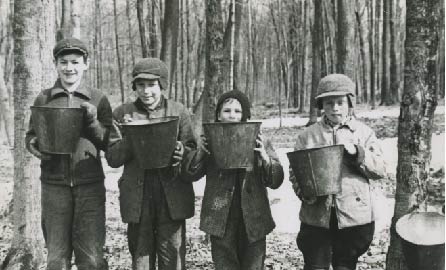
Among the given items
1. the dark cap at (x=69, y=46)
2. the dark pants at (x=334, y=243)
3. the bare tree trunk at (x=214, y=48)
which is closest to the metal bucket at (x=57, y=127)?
the dark cap at (x=69, y=46)

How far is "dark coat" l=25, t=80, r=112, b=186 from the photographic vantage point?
321cm

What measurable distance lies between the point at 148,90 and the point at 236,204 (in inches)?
37.4

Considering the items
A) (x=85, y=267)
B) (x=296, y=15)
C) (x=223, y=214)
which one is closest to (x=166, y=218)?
(x=223, y=214)

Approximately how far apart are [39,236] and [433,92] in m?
3.41

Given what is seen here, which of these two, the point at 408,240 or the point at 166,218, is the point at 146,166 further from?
the point at 408,240

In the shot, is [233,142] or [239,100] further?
[239,100]

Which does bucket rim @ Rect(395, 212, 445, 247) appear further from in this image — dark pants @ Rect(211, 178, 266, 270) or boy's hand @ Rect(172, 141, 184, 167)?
boy's hand @ Rect(172, 141, 184, 167)

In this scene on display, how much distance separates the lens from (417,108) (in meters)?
3.32

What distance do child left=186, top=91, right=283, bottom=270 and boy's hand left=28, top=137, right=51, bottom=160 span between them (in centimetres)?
93

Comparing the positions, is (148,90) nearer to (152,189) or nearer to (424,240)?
(152,189)

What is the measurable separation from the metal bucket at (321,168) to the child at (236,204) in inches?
8.2

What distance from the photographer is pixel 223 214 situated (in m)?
3.12

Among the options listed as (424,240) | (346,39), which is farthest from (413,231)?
(346,39)

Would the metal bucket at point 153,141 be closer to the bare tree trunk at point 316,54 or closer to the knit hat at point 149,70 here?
the knit hat at point 149,70
